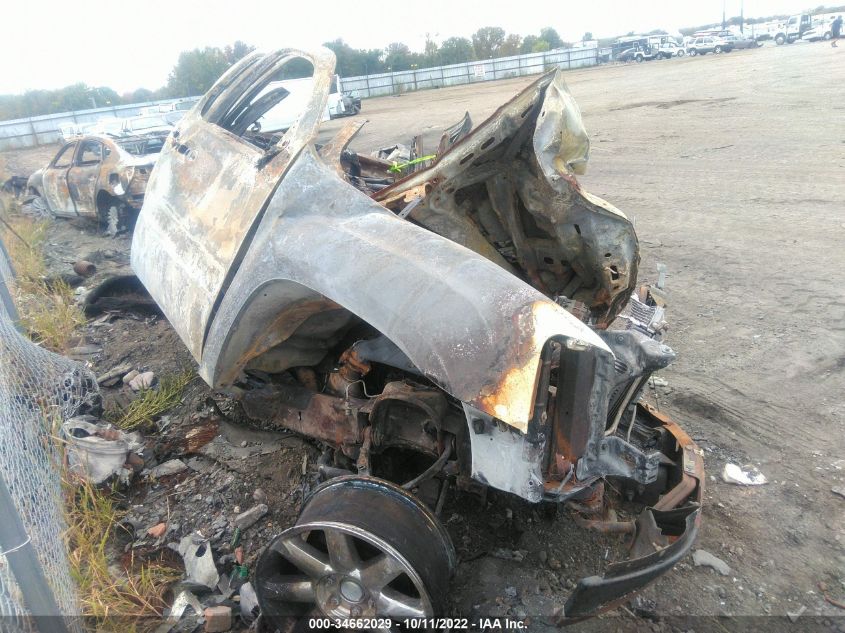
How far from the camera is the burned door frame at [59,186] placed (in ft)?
28.7

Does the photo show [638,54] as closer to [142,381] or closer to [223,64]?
[223,64]

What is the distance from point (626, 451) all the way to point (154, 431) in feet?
9.56

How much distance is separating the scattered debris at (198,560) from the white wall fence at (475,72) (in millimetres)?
34778

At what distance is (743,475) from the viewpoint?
2.95 m

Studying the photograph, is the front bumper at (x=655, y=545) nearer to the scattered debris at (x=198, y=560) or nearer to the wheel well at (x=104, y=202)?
the scattered debris at (x=198, y=560)

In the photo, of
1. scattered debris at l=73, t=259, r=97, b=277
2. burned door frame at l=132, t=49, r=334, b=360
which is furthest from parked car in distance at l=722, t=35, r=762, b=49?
burned door frame at l=132, t=49, r=334, b=360

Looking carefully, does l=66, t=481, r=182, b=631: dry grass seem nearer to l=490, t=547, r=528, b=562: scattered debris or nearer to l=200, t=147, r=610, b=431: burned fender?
l=200, t=147, r=610, b=431: burned fender

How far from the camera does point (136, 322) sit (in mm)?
5129

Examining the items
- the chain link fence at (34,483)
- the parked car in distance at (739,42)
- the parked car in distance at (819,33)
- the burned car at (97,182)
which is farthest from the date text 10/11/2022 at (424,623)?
the parked car in distance at (819,33)

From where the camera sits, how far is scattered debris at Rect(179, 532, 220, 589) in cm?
252

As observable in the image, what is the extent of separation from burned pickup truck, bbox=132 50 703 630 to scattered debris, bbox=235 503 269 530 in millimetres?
426

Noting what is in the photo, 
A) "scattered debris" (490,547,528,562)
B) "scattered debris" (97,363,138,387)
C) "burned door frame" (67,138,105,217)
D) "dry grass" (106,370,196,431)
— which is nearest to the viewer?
"scattered debris" (490,547,528,562)

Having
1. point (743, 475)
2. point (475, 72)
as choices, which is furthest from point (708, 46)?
point (743, 475)

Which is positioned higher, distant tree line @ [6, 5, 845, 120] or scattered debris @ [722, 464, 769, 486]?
distant tree line @ [6, 5, 845, 120]
